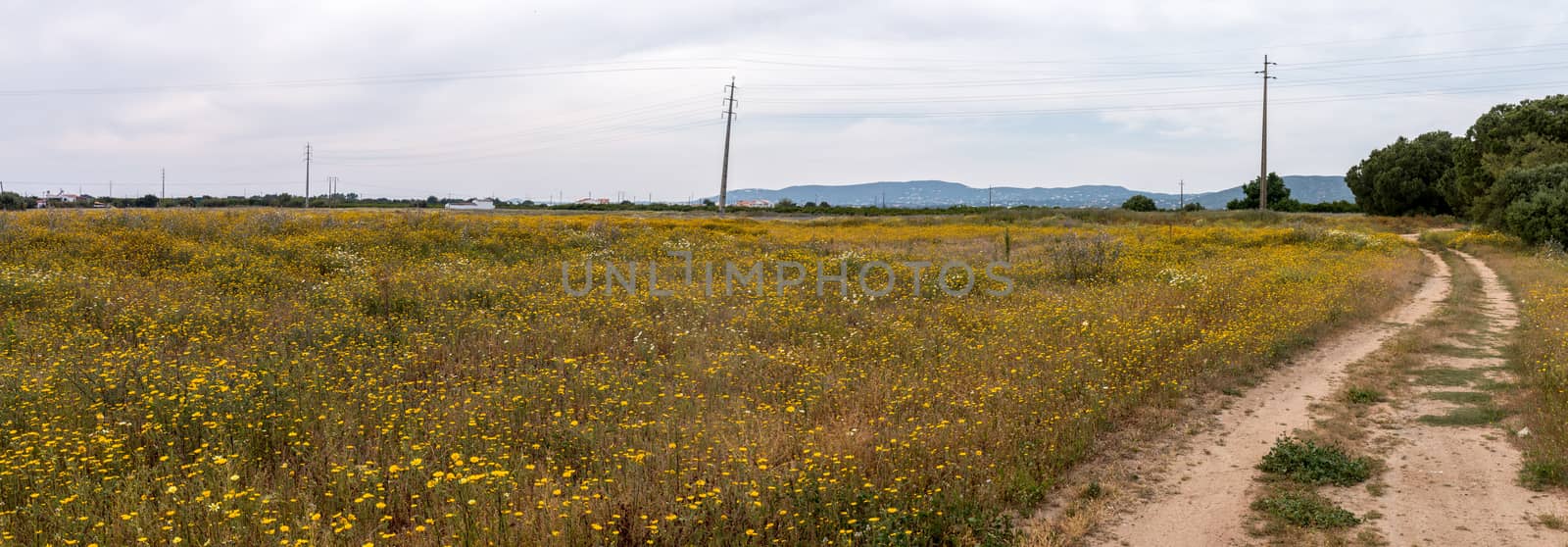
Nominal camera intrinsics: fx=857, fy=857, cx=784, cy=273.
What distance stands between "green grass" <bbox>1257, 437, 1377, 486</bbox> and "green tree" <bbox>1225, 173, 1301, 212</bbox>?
77825mm

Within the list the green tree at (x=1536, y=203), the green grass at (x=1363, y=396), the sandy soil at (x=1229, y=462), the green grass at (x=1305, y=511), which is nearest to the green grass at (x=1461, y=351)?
the sandy soil at (x=1229, y=462)

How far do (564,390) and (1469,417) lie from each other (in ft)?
26.3

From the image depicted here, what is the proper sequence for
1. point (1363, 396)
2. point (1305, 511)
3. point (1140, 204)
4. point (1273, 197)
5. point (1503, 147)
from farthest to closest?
point (1273, 197), point (1140, 204), point (1503, 147), point (1363, 396), point (1305, 511)

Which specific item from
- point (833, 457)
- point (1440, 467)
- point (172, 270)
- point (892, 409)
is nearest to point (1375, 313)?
point (1440, 467)

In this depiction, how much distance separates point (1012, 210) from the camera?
57875mm

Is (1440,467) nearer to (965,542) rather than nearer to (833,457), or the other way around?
(965,542)

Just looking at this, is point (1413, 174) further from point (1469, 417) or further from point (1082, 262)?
point (1469, 417)

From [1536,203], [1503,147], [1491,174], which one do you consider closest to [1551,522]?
[1536,203]

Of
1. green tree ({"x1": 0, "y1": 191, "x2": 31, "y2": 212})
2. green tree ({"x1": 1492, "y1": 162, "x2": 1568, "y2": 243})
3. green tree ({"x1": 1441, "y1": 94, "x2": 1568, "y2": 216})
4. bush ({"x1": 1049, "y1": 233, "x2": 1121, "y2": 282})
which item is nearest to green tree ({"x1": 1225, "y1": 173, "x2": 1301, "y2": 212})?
green tree ({"x1": 1441, "y1": 94, "x2": 1568, "y2": 216})

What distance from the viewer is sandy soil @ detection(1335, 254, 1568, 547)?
16.4 feet

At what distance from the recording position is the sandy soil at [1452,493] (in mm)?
4988

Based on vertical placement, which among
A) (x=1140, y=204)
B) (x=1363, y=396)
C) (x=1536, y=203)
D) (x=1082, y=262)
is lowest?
(x=1363, y=396)

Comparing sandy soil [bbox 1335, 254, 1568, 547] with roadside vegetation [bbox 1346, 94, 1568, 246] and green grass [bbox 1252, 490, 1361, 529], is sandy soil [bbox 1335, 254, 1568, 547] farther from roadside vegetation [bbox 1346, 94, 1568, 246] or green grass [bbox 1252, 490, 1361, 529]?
roadside vegetation [bbox 1346, 94, 1568, 246]

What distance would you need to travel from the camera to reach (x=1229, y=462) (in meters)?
6.45
